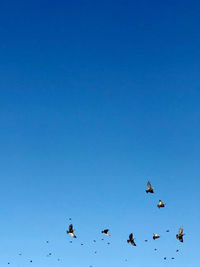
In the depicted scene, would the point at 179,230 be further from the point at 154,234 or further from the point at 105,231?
the point at 105,231

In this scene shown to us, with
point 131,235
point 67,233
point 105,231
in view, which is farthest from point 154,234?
point 67,233

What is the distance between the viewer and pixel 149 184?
156 feet

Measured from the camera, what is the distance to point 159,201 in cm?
4991

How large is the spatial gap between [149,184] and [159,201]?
12.3 feet

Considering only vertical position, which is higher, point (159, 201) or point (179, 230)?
point (159, 201)

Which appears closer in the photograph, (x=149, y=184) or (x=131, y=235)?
(x=149, y=184)

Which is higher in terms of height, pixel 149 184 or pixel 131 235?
pixel 149 184

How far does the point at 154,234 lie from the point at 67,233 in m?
11.0

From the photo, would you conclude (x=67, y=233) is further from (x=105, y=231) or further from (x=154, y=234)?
(x=154, y=234)

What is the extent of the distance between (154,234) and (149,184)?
8.07 m

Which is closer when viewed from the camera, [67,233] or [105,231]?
[67,233]

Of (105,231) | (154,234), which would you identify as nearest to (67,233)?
(105,231)

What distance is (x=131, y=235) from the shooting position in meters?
51.1

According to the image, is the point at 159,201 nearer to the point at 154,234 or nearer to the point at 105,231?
the point at 154,234
